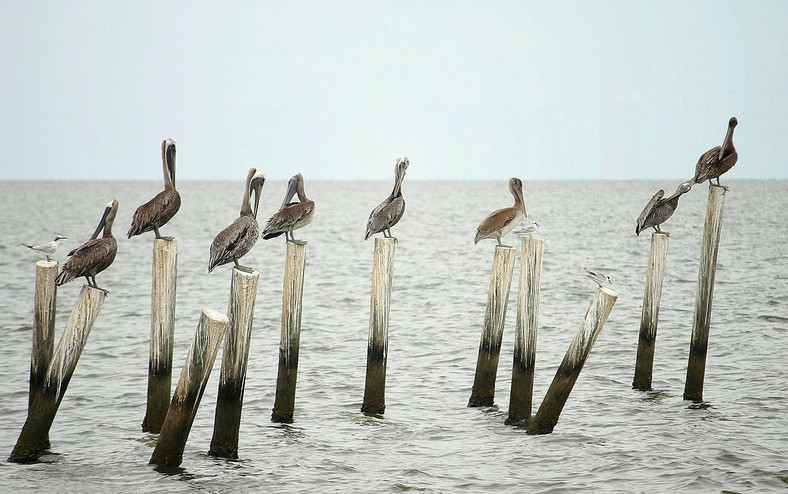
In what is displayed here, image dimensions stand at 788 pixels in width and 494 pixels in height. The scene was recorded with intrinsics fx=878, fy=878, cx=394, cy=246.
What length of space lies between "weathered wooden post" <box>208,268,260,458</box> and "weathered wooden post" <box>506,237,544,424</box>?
284 centimetres

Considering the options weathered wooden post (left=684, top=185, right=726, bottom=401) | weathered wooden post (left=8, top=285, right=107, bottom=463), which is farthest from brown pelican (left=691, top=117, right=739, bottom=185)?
weathered wooden post (left=8, top=285, right=107, bottom=463)

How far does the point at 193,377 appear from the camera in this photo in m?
7.27

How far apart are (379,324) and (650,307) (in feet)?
10.6

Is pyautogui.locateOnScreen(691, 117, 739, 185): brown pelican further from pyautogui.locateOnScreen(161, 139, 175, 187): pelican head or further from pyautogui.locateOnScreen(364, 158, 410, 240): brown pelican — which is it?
pyautogui.locateOnScreen(161, 139, 175, 187): pelican head

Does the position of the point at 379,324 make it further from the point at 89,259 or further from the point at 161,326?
the point at 89,259

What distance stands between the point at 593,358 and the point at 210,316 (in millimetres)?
7429

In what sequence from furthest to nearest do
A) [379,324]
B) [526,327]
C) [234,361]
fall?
1. [379,324]
2. [526,327]
3. [234,361]

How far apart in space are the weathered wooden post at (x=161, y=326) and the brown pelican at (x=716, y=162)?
619cm

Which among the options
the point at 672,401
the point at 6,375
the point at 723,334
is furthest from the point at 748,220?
the point at 6,375

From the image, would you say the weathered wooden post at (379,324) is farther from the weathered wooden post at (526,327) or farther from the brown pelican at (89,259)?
the brown pelican at (89,259)

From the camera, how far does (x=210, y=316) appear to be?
23.4 ft

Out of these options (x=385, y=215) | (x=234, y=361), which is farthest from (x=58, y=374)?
(x=385, y=215)

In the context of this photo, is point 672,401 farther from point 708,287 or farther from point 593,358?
point 593,358

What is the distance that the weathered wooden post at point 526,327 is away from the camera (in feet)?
29.3
